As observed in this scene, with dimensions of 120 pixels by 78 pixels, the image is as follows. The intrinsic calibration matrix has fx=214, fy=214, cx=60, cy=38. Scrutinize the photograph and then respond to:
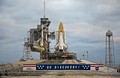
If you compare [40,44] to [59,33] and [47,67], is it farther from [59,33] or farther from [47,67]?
[47,67]

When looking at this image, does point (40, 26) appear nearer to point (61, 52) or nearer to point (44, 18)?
point (44, 18)

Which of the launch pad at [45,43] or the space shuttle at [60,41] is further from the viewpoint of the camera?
the space shuttle at [60,41]

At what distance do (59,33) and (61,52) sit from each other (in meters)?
15.6

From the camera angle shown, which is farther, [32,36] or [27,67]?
[32,36]

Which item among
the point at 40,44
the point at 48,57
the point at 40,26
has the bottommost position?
the point at 48,57

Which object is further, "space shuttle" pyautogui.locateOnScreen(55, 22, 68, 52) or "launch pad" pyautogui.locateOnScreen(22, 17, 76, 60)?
"space shuttle" pyautogui.locateOnScreen(55, 22, 68, 52)

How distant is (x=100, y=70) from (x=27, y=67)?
43.4 feet

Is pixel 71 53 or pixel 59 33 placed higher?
pixel 59 33

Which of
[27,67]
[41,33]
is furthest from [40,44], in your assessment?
[27,67]

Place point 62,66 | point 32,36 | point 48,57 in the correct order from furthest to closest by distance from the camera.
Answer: point 48,57
point 32,36
point 62,66

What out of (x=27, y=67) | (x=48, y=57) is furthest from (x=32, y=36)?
(x=27, y=67)

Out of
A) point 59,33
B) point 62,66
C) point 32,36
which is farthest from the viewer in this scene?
point 59,33

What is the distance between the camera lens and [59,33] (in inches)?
4840

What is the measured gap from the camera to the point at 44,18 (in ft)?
391
